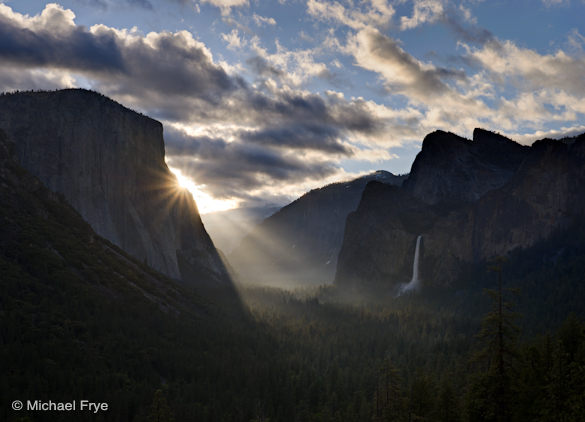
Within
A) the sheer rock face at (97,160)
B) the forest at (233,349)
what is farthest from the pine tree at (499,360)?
the sheer rock face at (97,160)

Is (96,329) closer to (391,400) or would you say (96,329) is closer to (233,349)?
(233,349)

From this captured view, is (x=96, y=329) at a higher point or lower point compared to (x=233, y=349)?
higher

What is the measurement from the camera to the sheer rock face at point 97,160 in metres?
158

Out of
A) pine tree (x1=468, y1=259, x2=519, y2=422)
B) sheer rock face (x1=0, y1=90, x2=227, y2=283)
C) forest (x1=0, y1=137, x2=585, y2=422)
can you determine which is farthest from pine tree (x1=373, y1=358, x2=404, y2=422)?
sheer rock face (x1=0, y1=90, x2=227, y2=283)

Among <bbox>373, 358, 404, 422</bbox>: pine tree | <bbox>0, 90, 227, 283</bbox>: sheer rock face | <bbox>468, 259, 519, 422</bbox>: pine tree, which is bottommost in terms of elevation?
<bbox>373, 358, 404, 422</bbox>: pine tree

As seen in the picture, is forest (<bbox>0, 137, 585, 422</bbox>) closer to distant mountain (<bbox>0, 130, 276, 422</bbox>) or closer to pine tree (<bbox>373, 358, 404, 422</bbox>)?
pine tree (<bbox>373, 358, 404, 422</bbox>)

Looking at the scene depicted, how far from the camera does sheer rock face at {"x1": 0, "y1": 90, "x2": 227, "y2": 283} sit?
15812cm

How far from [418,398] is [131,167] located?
6216 inches

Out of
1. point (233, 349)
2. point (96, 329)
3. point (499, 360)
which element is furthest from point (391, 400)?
point (233, 349)

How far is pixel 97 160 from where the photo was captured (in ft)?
557

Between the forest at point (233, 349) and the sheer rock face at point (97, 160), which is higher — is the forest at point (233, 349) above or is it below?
below

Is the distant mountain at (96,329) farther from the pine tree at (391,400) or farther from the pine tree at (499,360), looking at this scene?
the pine tree at (499,360)

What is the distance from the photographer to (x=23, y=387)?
6875cm

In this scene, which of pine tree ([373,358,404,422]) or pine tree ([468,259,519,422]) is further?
pine tree ([373,358,404,422])
